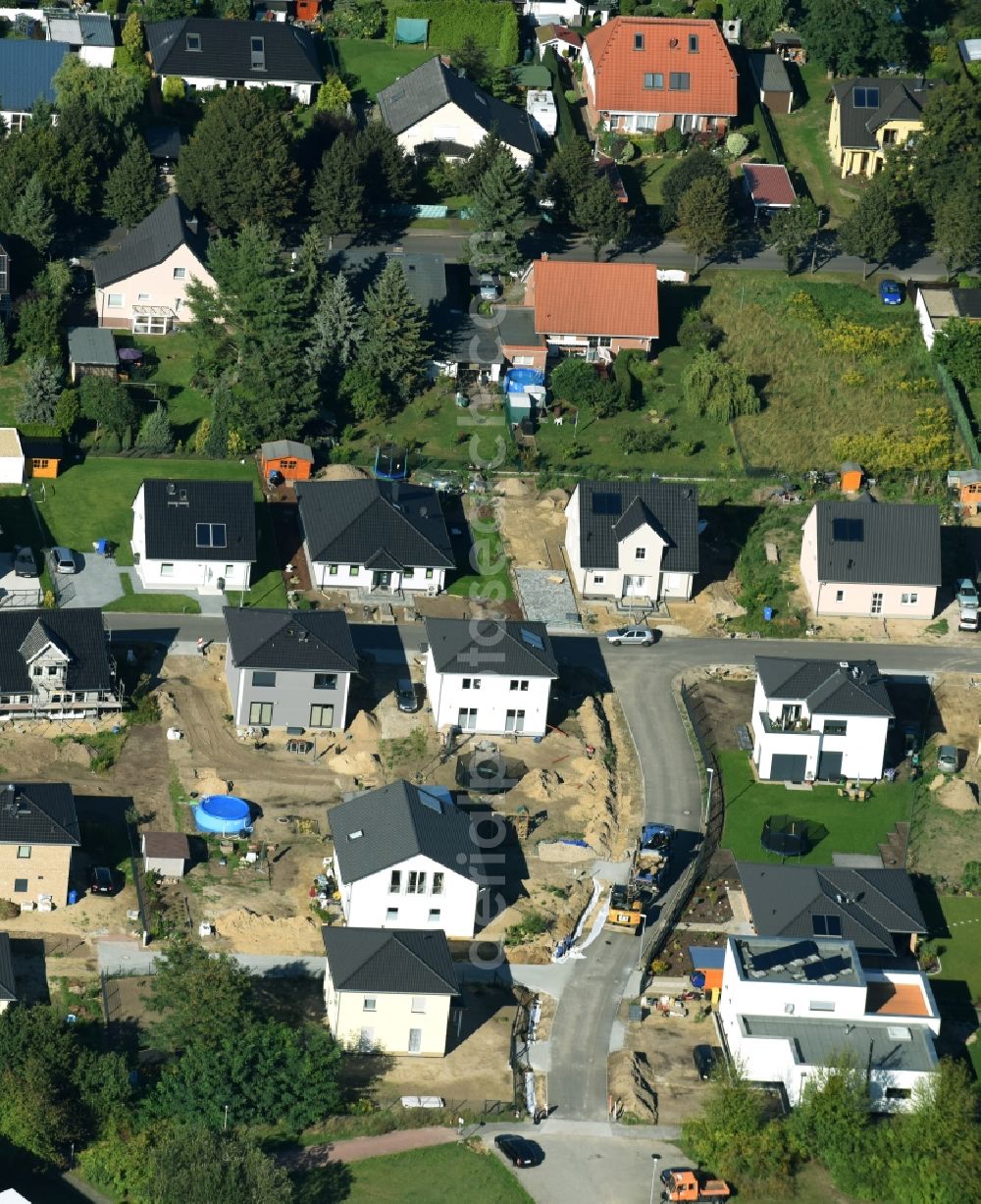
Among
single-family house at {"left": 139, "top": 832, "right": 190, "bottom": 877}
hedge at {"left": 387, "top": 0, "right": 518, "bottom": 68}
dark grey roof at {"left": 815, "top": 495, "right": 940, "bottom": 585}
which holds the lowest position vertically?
single-family house at {"left": 139, "top": 832, "right": 190, "bottom": 877}

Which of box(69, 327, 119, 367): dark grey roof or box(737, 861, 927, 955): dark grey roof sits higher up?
box(69, 327, 119, 367): dark grey roof

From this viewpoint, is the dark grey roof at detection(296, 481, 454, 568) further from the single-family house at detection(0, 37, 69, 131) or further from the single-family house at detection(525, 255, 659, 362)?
the single-family house at detection(0, 37, 69, 131)

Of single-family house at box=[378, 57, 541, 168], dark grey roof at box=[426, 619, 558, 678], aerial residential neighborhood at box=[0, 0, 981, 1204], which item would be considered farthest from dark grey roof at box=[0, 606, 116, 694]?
single-family house at box=[378, 57, 541, 168]

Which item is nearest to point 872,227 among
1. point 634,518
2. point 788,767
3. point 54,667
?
point 634,518

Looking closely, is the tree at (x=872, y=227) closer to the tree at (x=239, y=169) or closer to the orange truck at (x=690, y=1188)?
the tree at (x=239, y=169)

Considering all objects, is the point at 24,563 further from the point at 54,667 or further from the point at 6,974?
the point at 6,974
